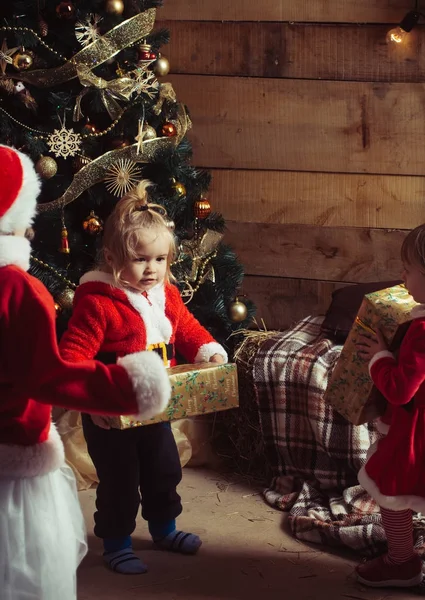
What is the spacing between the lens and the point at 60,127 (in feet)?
10.6

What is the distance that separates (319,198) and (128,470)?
1747 mm

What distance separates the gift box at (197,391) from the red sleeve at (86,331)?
0.77ft

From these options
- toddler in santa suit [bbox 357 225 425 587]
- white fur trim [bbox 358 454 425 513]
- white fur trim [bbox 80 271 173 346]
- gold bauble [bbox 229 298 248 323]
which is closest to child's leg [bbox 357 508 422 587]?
toddler in santa suit [bbox 357 225 425 587]

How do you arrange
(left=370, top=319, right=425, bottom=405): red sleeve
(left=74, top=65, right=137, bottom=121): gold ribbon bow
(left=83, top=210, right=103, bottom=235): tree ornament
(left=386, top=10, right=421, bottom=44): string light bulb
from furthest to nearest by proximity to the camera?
(left=386, top=10, right=421, bottom=44): string light bulb
(left=83, top=210, right=103, bottom=235): tree ornament
(left=74, top=65, right=137, bottom=121): gold ribbon bow
(left=370, top=319, right=425, bottom=405): red sleeve

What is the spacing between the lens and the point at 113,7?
3.22 meters

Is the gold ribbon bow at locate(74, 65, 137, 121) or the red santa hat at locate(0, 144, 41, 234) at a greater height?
the gold ribbon bow at locate(74, 65, 137, 121)

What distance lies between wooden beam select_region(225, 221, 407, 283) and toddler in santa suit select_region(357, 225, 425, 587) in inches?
54.5

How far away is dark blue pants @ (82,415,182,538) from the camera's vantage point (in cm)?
271

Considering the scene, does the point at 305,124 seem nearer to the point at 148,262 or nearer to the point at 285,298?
the point at 285,298

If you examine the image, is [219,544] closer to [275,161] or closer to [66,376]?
[66,376]

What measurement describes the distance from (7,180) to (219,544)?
1643 millimetres

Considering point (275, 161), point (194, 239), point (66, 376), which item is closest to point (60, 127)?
point (194, 239)

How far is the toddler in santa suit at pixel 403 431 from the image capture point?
2297 millimetres

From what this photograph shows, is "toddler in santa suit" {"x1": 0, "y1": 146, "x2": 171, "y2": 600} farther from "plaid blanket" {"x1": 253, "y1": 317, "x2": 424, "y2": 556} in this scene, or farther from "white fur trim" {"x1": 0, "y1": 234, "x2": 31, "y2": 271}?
"plaid blanket" {"x1": 253, "y1": 317, "x2": 424, "y2": 556}
